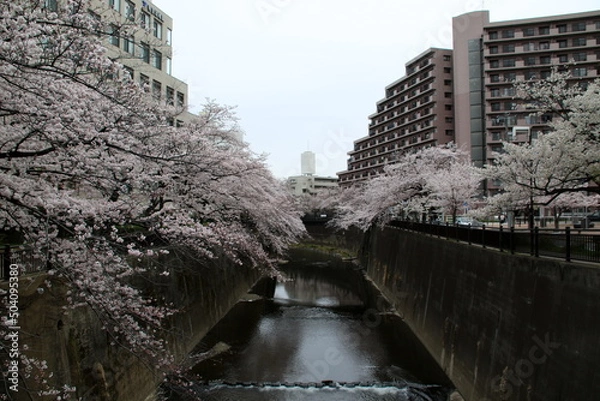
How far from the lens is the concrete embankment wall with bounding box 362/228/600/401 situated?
22.7ft

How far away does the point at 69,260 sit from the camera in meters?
5.46

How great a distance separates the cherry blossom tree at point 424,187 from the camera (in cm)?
2509

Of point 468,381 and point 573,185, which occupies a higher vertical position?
point 573,185

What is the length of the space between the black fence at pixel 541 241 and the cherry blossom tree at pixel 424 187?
1064 centimetres

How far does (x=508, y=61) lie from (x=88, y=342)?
57.5 metres

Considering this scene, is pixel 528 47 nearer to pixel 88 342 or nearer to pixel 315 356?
pixel 315 356

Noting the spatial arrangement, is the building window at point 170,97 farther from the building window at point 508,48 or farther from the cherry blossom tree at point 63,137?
the building window at point 508,48

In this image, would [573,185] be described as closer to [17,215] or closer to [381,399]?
[381,399]

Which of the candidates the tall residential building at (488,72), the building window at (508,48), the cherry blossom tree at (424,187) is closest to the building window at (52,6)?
the cherry blossom tree at (424,187)

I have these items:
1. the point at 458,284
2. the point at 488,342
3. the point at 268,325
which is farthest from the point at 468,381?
→ the point at 268,325

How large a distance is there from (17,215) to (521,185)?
42.4 feet

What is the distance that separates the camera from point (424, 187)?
28.2 meters

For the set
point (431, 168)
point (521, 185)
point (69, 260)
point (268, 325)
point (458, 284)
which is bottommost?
point (268, 325)

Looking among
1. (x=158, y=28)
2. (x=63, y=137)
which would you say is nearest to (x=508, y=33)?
(x=158, y=28)
